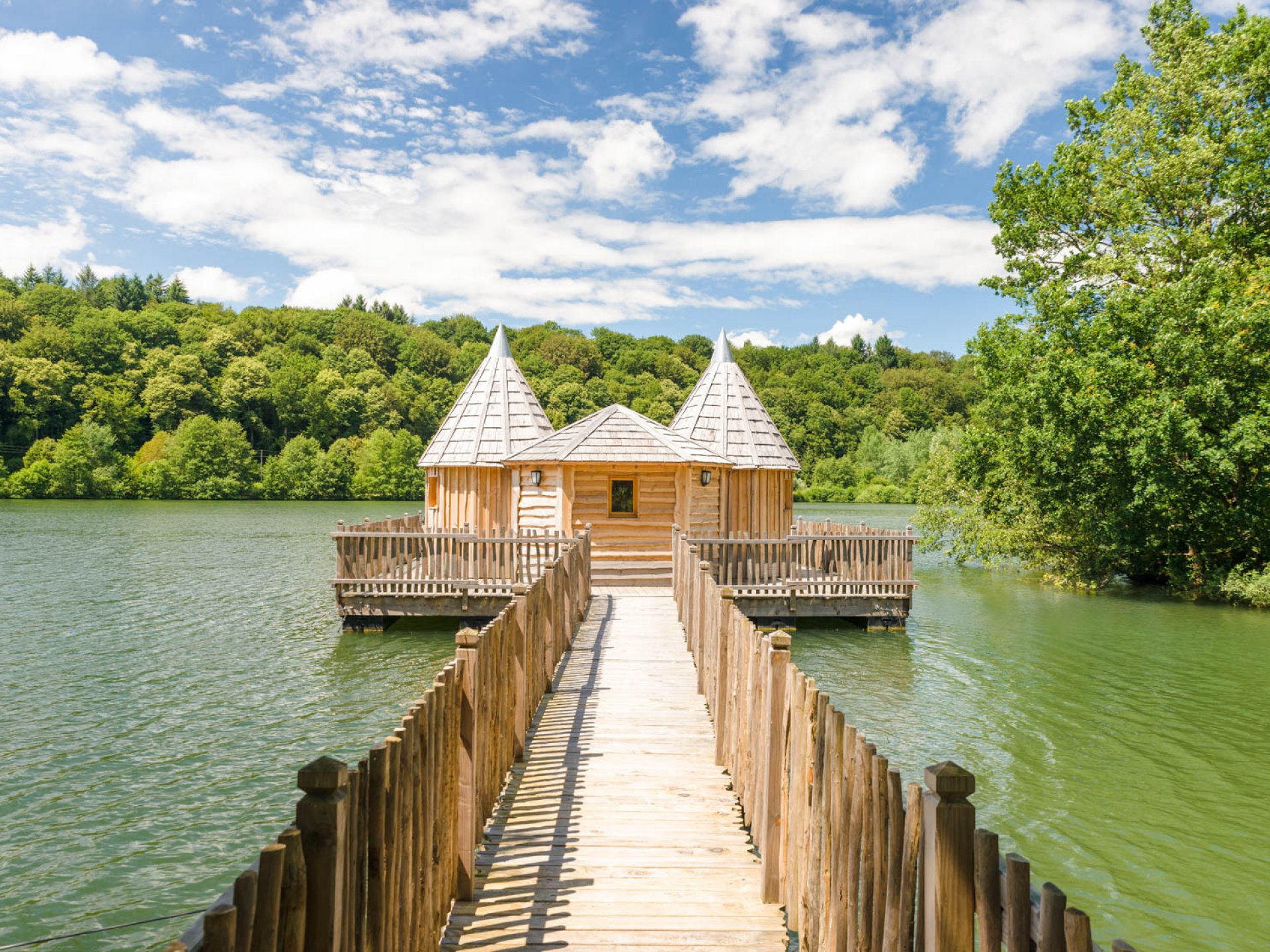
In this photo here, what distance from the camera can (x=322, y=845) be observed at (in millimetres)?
2486

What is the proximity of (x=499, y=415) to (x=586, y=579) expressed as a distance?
32.3ft

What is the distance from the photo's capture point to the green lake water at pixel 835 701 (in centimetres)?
695

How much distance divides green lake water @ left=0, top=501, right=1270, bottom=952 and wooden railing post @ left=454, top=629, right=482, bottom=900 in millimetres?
3331

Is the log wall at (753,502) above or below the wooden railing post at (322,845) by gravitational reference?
above

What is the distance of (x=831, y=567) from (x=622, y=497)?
5.81 metres

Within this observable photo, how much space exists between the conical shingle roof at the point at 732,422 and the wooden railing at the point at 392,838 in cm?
1772

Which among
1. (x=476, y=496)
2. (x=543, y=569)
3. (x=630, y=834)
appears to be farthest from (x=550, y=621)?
(x=476, y=496)

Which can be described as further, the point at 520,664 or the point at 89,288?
the point at 89,288

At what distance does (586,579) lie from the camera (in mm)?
15844

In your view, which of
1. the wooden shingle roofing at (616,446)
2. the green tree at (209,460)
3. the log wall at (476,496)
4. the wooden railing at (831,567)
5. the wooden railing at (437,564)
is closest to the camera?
the wooden railing at (437,564)

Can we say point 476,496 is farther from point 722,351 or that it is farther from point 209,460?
point 209,460

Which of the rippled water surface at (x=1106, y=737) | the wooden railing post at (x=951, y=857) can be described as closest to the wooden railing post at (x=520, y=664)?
the wooden railing post at (x=951, y=857)

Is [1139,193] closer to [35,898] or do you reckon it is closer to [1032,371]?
[1032,371]

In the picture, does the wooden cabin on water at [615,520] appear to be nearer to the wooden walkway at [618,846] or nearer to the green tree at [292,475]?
the wooden walkway at [618,846]
